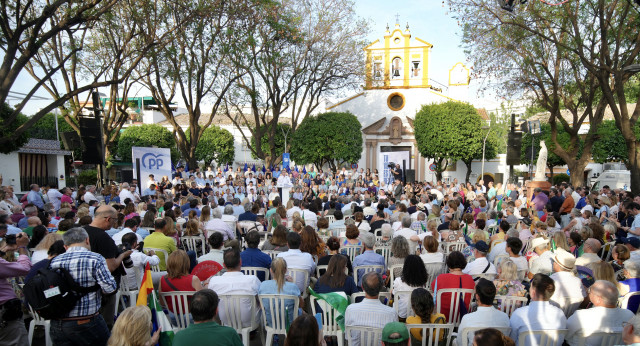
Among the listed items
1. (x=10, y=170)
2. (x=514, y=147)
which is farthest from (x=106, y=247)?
(x=10, y=170)

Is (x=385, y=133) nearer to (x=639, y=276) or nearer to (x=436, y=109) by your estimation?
(x=436, y=109)

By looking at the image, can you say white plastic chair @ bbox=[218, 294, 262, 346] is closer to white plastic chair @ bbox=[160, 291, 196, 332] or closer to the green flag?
white plastic chair @ bbox=[160, 291, 196, 332]

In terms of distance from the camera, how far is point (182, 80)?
1839cm

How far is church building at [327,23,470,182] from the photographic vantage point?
35.4m

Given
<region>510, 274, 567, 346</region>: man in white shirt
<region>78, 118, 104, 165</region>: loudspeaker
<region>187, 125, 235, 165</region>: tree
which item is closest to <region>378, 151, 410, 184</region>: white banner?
<region>78, 118, 104, 165</region>: loudspeaker

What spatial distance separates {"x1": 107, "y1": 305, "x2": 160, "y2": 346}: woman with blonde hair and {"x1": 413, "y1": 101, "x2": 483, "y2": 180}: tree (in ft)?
100

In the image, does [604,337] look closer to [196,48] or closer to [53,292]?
[53,292]

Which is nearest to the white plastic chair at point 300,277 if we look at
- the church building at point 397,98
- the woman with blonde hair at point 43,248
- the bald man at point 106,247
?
the bald man at point 106,247

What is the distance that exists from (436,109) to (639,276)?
29293 millimetres

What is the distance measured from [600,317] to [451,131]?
29291 mm

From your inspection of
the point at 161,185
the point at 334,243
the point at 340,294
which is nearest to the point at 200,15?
the point at 161,185

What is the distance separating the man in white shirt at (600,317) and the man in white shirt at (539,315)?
110mm

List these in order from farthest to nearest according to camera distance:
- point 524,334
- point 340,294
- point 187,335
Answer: point 340,294 < point 524,334 < point 187,335

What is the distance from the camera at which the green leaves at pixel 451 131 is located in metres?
31.3
